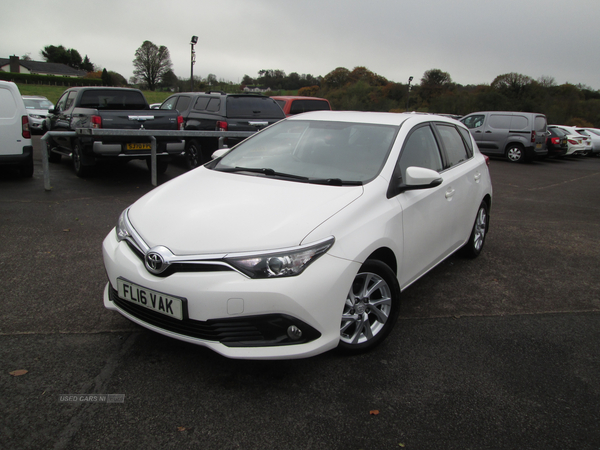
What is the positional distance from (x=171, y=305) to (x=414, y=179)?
188 cm

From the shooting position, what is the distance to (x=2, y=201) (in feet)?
23.8

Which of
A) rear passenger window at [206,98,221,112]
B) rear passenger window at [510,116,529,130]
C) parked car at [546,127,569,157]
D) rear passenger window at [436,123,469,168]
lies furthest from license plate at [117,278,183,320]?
parked car at [546,127,569,157]

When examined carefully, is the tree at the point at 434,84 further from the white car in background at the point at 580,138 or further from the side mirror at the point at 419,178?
the side mirror at the point at 419,178

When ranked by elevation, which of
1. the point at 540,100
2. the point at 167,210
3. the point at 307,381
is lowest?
the point at 307,381

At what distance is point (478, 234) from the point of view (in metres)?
5.35

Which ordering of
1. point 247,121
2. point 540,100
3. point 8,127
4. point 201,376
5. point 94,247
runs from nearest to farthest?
1. point 201,376
2. point 94,247
3. point 8,127
4. point 247,121
5. point 540,100

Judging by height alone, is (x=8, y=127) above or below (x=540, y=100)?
below

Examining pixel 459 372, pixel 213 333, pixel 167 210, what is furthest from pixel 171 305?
pixel 459 372

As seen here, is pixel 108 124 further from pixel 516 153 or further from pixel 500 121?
pixel 516 153

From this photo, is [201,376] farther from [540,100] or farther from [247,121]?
[540,100]

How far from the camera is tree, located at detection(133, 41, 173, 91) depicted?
A: 8575cm

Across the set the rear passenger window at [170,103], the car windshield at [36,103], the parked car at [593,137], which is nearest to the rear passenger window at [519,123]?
the parked car at [593,137]

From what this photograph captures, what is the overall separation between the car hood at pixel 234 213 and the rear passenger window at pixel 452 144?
1.71 metres

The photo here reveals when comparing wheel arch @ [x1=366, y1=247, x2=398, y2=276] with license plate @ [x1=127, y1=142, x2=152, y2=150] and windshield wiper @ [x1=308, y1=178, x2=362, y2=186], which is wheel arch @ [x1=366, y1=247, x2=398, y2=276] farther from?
license plate @ [x1=127, y1=142, x2=152, y2=150]
